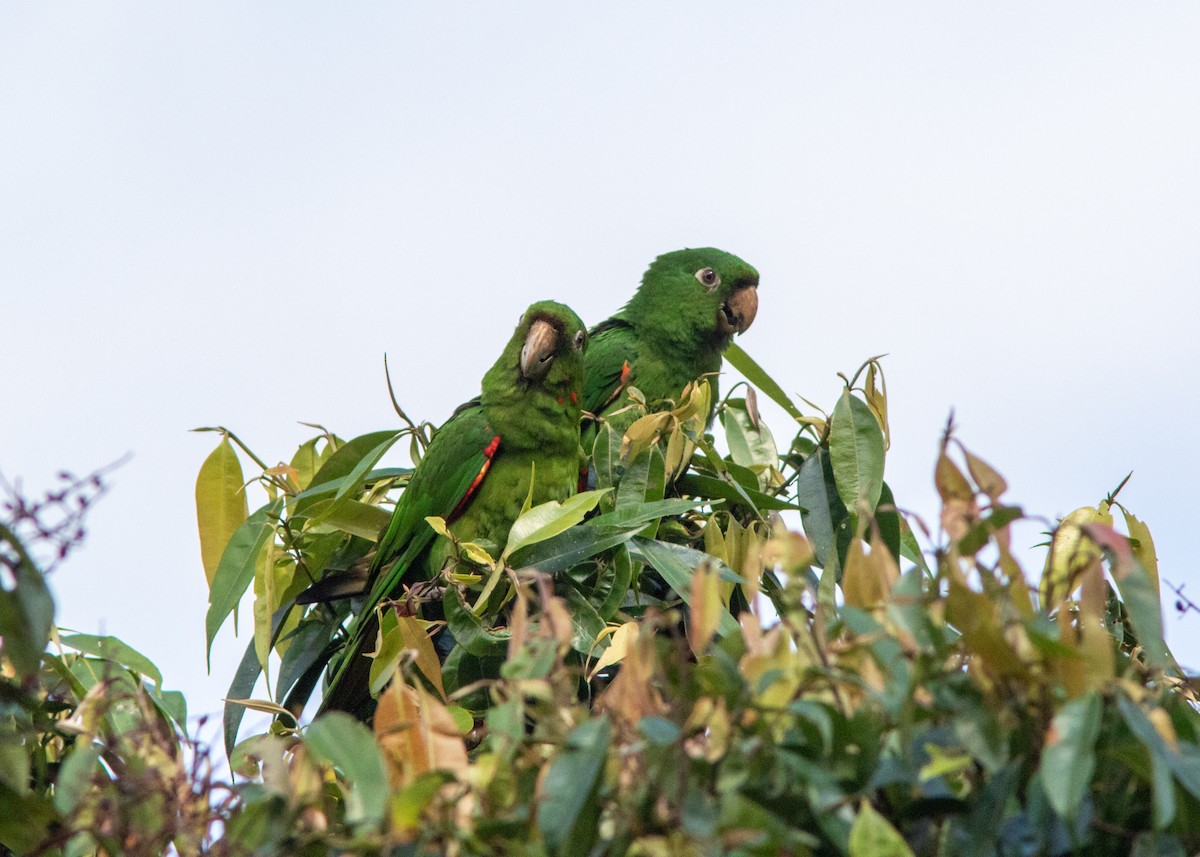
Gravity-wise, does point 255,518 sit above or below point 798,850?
above

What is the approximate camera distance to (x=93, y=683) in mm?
2535

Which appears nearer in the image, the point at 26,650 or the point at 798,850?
the point at 798,850

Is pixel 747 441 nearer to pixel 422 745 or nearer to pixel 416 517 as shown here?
pixel 416 517

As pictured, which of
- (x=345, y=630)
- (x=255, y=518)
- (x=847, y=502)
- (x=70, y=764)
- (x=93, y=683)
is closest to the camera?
(x=70, y=764)

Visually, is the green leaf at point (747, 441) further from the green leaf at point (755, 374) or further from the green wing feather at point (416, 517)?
the green wing feather at point (416, 517)

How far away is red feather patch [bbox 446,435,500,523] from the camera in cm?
386

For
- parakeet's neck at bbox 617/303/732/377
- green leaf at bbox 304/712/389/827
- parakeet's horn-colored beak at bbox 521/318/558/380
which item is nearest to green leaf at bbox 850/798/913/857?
green leaf at bbox 304/712/389/827

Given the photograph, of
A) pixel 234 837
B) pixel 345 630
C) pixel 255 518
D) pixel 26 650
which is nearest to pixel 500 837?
pixel 234 837

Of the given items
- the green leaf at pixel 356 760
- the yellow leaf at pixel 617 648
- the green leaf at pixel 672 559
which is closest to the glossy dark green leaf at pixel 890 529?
the green leaf at pixel 672 559

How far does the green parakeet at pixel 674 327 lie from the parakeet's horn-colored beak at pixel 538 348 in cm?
54

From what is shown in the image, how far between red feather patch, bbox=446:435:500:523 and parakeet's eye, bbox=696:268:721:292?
1330 mm

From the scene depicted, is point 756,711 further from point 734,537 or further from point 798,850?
point 734,537

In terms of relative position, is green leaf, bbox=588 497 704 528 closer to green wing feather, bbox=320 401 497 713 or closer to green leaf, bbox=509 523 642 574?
green leaf, bbox=509 523 642 574

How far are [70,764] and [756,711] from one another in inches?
41.8
